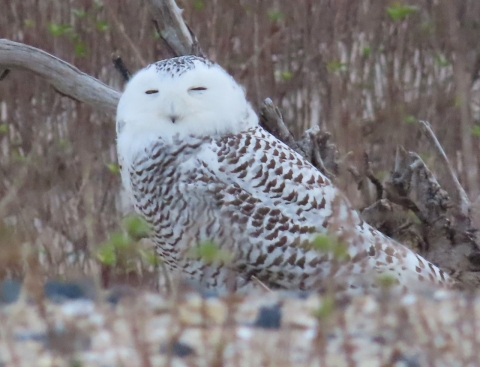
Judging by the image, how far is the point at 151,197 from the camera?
3.49 meters

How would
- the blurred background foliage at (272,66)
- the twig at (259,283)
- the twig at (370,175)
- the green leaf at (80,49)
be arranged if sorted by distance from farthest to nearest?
the blurred background foliage at (272,66) → the green leaf at (80,49) → the twig at (370,175) → the twig at (259,283)

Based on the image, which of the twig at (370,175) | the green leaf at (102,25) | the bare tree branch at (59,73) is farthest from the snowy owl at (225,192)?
the green leaf at (102,25)

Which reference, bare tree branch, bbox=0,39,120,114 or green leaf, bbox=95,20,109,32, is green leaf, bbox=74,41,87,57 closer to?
green leaf, bbox=95,20,109,32

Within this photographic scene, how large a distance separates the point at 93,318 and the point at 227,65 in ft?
10.6

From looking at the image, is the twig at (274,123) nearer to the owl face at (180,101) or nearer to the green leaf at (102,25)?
the owl face at (180,101)

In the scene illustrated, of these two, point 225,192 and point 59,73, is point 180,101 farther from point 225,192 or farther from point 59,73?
point 59,73

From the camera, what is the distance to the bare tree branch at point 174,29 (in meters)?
4.35

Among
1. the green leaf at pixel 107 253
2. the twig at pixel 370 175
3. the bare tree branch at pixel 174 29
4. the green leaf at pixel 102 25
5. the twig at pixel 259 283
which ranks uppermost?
the green leaf at pixel 102 25

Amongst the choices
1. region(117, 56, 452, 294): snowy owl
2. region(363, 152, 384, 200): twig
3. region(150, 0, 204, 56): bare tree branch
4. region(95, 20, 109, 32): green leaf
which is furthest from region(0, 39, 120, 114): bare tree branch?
region(363, 152, 384, 200): twig

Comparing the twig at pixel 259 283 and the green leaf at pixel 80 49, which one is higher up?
the green leaf at pixel 80 49

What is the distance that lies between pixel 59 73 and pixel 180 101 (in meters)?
1.05

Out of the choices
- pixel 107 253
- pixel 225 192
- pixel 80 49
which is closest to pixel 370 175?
pixel 225 192

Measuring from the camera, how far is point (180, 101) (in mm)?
3449

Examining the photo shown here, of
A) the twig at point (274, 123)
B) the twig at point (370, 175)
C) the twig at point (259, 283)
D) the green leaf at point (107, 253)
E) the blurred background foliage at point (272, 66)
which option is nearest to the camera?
the green leaf at point (107, 253)
